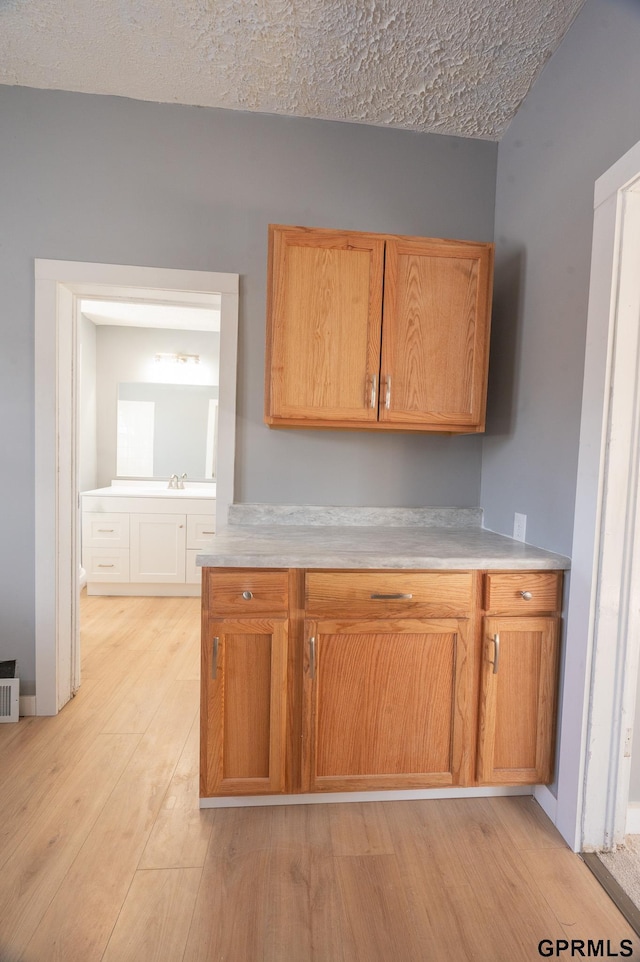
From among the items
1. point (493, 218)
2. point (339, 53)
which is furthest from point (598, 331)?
point (339, 53)

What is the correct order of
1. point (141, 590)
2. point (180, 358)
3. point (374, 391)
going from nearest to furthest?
point (374, 391), point (141, 590), point (180, 358)

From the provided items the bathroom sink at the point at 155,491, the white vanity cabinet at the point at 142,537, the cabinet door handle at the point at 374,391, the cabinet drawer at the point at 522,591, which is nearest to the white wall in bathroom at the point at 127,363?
the bathroom sink at the point at 155,491

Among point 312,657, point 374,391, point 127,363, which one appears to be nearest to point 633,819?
point 312,657

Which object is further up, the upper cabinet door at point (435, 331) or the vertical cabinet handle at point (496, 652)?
the upper cabinet door at point (435, 331)

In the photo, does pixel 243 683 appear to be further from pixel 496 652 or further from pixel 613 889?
pixel 613 889

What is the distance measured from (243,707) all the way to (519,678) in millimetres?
969

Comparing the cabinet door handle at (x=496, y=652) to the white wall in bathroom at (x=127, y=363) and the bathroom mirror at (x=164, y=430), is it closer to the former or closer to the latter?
the bathroom mirror at (x=164, y=430)

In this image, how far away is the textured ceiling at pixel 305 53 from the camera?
1.59 m

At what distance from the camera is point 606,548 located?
1444 mm

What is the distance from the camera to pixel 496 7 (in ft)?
5.09

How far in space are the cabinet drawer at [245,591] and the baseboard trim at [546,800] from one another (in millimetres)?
1161

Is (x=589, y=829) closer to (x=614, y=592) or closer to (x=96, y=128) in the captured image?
(x=614, y=592)

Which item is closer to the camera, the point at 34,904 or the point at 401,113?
the point at 34,904

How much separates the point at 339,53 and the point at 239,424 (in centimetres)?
148
